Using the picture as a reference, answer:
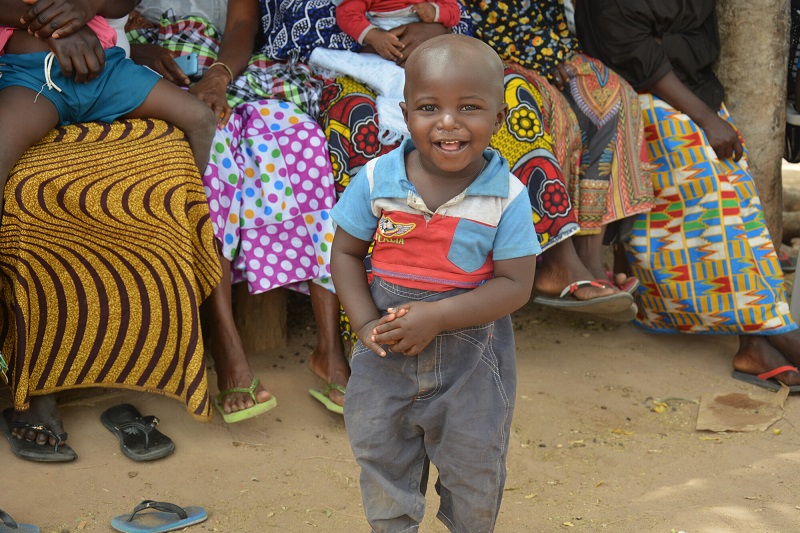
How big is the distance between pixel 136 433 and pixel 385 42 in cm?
173

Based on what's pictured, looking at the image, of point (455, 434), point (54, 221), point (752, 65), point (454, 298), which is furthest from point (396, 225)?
point (752, 65)

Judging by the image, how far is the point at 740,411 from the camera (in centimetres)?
355

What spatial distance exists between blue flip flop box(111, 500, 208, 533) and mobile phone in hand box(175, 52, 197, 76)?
5.74ft

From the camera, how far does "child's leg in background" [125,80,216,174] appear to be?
3133 millimetres

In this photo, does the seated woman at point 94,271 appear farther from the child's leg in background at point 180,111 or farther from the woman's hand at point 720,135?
the woman's hand at point 720,135

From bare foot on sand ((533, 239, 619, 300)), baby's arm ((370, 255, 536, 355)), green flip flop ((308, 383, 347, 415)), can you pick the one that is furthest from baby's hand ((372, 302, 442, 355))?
bare foot on sand ((533, 239, 619, 300))

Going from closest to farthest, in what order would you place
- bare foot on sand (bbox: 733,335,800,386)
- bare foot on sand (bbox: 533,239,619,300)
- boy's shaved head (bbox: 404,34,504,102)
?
A: 1. boy's shaved head (bbox: 404,34,504,102)
2. bare foot on sand (bbox: 533,239,619,300)
3. bare foot on sand (bbox: 733,335,800,386)

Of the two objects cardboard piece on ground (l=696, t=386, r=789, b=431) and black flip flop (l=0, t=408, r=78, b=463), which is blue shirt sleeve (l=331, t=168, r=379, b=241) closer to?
black flip flop (l=0, t=408, r=78, b=463)

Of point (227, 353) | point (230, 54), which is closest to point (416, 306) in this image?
point (227, 353)

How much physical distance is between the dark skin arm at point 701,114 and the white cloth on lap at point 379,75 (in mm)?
1276

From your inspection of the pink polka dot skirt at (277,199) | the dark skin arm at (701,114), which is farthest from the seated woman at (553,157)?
the dark skin arm at (701,114)

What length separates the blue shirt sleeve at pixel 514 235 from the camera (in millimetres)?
2006

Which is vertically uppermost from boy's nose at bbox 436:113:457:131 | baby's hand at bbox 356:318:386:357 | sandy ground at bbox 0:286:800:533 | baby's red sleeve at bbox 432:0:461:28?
boy's nose at bbox 436:113:457:131

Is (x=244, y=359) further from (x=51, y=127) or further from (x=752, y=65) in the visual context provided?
(x=752, y=65)
